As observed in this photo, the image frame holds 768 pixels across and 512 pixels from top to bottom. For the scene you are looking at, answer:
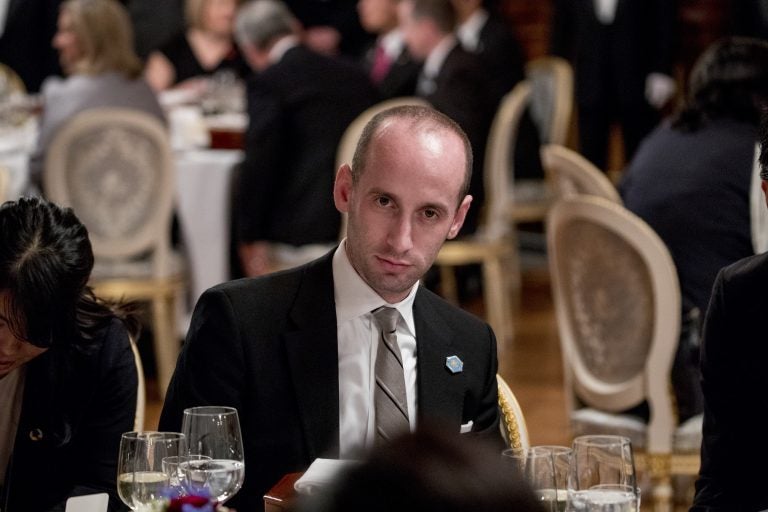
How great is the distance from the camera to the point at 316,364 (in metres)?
2.13

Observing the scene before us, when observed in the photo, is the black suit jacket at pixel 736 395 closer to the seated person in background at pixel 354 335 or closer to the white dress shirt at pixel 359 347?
the seated person in background at pixel 354 335

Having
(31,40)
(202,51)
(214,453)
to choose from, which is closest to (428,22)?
(202,51)

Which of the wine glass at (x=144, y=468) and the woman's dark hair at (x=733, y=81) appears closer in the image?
the wine glass at (x=144, y=468)

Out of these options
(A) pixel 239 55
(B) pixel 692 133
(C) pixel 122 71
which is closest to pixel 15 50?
(A) pixel 239 55

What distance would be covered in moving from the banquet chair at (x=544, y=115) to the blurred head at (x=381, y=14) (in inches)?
40.5

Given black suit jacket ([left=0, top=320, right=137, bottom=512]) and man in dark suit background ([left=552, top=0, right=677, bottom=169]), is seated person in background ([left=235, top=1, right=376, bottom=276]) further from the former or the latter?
black suit jacket ([left=0, top=320, right=137, bottom=512])

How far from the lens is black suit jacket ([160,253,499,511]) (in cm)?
210

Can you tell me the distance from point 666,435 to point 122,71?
11.2 feet

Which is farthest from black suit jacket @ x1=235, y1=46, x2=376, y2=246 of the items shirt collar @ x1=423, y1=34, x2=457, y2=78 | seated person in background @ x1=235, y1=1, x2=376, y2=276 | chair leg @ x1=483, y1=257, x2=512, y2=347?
shirt collar @ x1=423, y1=34, x2=457, y2=78

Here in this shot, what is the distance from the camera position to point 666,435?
3.43m

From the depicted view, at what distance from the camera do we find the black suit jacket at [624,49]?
26.3 ft

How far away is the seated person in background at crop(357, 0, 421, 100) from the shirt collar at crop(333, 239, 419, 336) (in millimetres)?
4996

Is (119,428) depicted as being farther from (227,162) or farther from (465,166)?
(227,162)

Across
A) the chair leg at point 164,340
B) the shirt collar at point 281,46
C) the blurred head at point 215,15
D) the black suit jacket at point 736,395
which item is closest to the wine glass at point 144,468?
the black suit jacket at point 736,395
